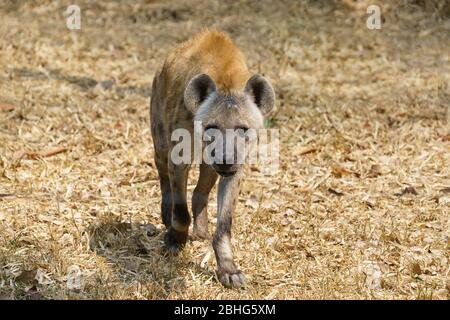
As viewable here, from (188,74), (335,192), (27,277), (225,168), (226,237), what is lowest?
(335,192)

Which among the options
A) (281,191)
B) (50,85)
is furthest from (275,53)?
(281,191)

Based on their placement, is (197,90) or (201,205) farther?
(201,205)

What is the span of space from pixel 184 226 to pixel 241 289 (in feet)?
2.54

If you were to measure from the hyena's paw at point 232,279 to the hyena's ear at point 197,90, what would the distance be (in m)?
1.18

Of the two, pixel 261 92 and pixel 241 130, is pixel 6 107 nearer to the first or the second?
pixel 261 92

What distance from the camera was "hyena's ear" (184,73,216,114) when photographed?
522 centimetres

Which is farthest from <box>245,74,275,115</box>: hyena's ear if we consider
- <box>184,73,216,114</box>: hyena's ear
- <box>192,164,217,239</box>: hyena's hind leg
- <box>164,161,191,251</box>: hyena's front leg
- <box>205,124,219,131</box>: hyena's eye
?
<box>192,164,217,239</box>: hyena's hind leg

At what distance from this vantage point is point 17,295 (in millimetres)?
5164

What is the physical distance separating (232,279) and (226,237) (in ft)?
1.03

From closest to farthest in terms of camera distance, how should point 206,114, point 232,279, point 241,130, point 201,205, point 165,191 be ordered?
point 241,130 < point 206,114 < point 232,279 < point 201,205 < point 165,191

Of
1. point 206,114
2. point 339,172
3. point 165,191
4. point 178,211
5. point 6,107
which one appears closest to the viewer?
point 206,114

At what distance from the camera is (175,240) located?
605cm

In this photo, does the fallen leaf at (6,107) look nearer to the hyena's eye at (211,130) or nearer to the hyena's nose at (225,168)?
the hyena's eye at (211,130)

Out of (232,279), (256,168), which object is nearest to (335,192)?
(256,168)
